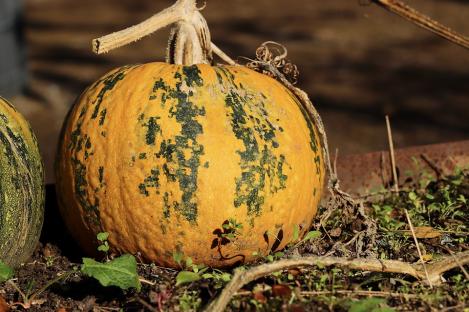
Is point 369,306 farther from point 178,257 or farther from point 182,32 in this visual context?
point 182,32

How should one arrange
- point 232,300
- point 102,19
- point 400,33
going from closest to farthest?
point 232,300 → point 400,33 → point 102,19

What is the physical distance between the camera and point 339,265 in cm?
283

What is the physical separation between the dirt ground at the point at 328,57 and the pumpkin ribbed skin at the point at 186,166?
3.78m

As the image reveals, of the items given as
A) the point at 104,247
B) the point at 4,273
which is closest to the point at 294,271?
the point at 104,247

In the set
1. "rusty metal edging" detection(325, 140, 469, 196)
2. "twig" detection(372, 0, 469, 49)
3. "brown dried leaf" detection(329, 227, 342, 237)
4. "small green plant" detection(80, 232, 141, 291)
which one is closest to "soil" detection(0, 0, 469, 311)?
"brown dried leaf" detection(329, 227, 342, 237)

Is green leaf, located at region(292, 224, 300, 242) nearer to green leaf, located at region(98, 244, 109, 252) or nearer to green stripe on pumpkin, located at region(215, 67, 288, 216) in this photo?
green stripe on pumpkin, located at region(215, 67, 288, 216)

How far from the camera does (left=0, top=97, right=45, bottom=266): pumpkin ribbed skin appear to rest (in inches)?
122

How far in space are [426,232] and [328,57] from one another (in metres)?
6.76

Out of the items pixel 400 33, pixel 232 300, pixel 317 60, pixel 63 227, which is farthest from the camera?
pixel 400 33

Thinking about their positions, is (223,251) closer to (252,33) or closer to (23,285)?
(23,285)

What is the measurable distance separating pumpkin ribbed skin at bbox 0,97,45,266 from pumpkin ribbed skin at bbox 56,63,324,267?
0.47 ft

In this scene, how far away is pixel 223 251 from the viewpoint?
3.08 meters

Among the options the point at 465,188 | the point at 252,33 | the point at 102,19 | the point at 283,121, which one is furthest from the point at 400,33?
the point at 283,121

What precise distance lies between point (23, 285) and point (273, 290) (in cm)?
95
